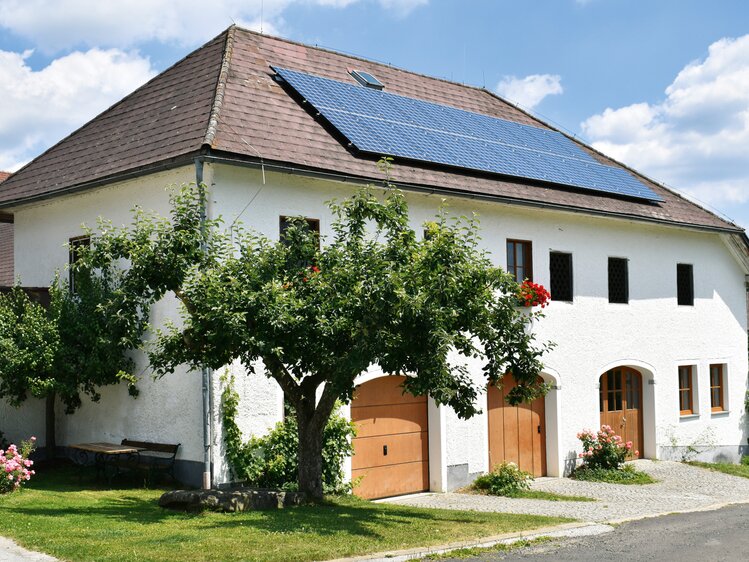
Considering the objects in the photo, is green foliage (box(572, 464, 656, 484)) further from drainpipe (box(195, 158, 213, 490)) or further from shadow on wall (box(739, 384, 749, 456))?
drainpipe (box(195, 158, 213, 490))

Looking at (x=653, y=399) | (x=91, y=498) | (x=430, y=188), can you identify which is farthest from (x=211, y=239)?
(x=653, y=399)

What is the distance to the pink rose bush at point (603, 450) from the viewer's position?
19391mm

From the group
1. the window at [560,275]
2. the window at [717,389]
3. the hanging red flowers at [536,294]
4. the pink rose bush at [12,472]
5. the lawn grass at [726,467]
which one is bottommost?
the lawn grass at [726,467]

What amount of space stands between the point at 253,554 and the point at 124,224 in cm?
776

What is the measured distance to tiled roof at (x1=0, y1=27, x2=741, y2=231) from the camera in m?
15.2

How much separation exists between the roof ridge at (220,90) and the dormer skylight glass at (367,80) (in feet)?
10.0

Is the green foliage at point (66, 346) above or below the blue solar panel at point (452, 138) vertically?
below

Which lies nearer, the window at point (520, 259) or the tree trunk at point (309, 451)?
the tree trunk at point (309, 451)

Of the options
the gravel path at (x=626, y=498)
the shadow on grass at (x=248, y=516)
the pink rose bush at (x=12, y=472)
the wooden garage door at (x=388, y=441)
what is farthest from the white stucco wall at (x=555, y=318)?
the pink rose bush at (x=12, y=472)

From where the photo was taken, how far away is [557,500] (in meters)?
16.1

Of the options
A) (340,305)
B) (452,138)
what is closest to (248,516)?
(340,305)

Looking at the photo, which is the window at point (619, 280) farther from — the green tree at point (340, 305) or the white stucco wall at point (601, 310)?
the green tree at point (340, 305)

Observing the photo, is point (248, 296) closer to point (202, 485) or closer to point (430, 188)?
point (202, 485)

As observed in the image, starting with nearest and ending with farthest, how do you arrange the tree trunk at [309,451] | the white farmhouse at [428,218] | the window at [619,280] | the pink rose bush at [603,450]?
the tree trunk at [309,451]
the white farmhouse at [428,218]
the pink rose bush at [603,450]
the window at [619,280]
